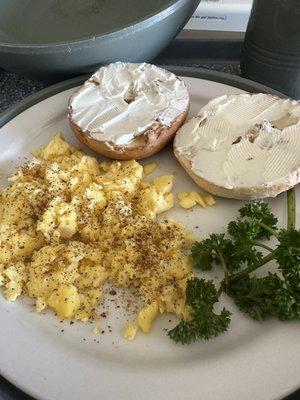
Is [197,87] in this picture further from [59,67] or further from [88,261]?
[88,261]

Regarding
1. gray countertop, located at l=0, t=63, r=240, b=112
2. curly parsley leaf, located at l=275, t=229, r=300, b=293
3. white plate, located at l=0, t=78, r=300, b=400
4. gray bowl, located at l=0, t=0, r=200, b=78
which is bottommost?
white plate, located at l=0, t=78, r=300, b=400

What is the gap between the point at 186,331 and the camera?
753 millimetres

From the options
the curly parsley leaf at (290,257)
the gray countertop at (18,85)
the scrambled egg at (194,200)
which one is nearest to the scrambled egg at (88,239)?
the scrambled egg at (194,200)

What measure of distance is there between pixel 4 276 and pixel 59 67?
0.50 meters

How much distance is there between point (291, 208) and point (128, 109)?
0.39 metres

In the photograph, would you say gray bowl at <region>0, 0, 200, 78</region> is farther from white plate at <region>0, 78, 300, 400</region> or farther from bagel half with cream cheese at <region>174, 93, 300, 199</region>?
white plate at <region>0, 78, 300, 400</region>

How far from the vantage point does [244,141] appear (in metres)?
0.95

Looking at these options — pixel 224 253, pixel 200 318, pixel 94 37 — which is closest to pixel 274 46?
pixel 94 37

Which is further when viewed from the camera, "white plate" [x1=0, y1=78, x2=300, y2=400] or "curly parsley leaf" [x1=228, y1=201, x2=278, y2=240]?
"curly parsley leaf" [x1=228, y1=201, x2=278, y2=240]

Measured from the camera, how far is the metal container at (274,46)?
102 cm

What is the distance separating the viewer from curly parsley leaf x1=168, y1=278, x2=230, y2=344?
750 mm

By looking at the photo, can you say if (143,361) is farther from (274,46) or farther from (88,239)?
(274,46)

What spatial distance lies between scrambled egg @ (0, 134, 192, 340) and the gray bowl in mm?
246

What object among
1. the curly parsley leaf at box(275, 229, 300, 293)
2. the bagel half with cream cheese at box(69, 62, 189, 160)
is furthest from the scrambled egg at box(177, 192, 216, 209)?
the curly parsley leaf at box(275, 229, 300, 293)
